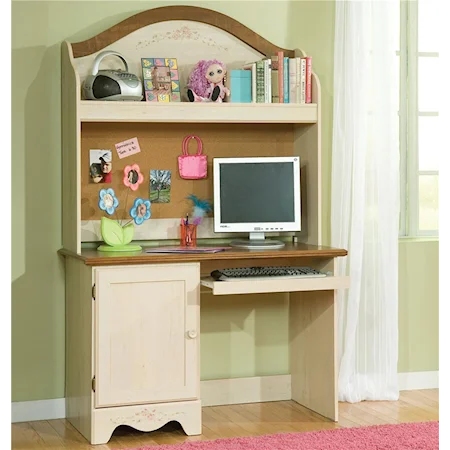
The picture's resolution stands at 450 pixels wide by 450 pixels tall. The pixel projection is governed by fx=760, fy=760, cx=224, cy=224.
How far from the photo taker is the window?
399 cm

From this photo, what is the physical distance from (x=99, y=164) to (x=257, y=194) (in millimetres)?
753

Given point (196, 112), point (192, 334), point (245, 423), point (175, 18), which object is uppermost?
point (175, 18)

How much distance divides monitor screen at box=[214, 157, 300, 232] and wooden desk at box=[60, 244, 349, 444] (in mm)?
240

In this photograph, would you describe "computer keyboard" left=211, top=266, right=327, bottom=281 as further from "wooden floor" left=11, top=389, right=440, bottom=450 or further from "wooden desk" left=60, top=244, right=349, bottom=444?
"wooden floor" left=11, top=389, right=440, bottom=450

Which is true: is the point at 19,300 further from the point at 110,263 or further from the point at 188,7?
the point at 188,7

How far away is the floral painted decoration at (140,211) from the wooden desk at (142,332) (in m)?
0.27

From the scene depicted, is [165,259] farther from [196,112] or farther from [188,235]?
[196,112]

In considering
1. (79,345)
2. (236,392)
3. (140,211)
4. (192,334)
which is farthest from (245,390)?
(140,211)

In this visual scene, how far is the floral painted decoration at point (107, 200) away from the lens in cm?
341

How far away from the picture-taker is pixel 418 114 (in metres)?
4.02

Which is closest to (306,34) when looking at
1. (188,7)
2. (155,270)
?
(188,7)

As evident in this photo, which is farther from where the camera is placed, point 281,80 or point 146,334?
point 281,80

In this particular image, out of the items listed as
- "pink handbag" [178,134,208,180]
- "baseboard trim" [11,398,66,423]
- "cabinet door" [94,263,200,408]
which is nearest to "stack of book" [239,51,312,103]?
"pink handbag" [178,134,208,180]

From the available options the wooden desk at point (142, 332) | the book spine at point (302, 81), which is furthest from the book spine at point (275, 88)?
the wooden desk at point (142, 332)
